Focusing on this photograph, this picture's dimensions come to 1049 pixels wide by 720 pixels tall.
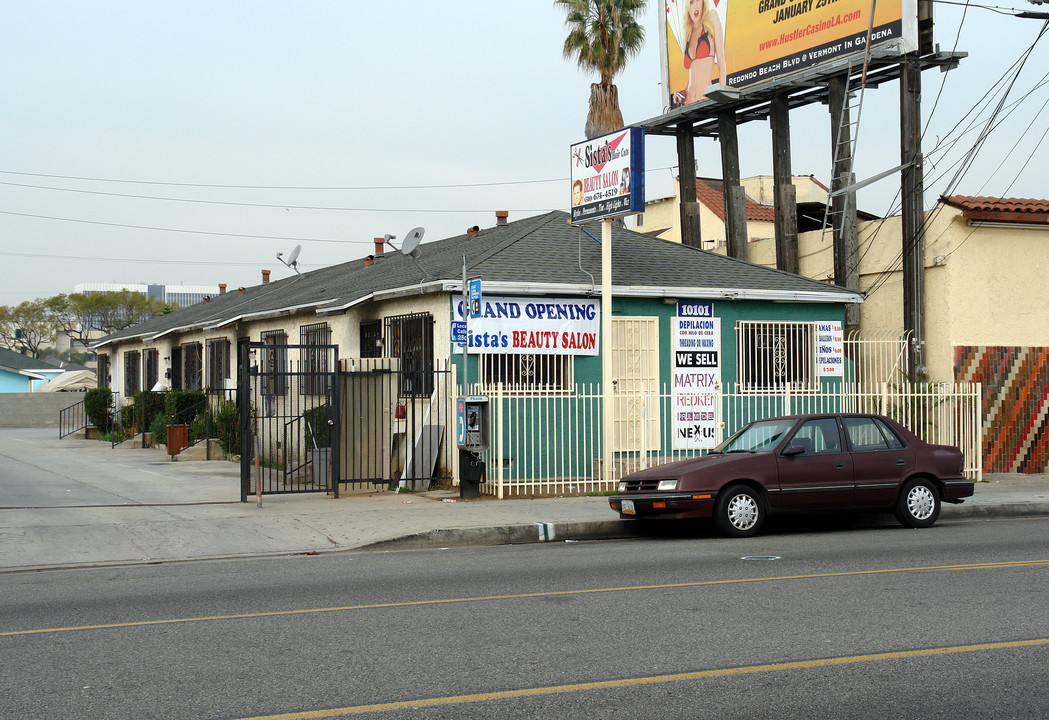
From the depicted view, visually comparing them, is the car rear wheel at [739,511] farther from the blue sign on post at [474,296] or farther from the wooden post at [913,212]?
the wooden post at [913,212]

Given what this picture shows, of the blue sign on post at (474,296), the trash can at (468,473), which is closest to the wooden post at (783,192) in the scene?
the blue sign on post at (474,296)

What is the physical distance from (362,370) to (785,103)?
35.4ft

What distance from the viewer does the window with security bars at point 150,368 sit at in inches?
1325

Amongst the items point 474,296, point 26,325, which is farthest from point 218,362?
point 26,325

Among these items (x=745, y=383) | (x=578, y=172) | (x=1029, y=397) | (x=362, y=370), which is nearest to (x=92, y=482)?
(x=362, y=370)

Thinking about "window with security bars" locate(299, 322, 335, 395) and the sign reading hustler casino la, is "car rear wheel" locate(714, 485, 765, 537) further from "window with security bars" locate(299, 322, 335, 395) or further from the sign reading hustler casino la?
"window with security bars" locate(299, 322, 335, 395)

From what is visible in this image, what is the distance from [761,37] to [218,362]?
51.3ft

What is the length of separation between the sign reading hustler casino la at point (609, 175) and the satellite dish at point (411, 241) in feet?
10.1

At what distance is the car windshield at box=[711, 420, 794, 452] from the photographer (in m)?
12.8

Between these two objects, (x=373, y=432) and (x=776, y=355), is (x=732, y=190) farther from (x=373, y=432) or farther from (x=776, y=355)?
(x=373, y=432)

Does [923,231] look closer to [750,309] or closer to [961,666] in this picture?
[750,309]

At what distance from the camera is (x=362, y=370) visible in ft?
57.8

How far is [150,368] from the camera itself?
34.2 m

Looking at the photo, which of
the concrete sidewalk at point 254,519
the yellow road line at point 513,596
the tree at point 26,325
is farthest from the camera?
the tree at point 26,325
